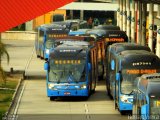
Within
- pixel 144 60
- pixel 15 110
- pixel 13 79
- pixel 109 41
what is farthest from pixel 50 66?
pixel 109 41

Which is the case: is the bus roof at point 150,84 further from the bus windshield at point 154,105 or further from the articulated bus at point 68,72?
the articulated bus at point 68,72

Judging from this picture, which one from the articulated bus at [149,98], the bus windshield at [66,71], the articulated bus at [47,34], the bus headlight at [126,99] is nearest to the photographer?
the articulated bus at [149,98]

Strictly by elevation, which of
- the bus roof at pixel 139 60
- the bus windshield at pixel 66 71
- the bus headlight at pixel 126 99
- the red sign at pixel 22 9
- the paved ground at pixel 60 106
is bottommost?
the paved ground at pixel 60 106

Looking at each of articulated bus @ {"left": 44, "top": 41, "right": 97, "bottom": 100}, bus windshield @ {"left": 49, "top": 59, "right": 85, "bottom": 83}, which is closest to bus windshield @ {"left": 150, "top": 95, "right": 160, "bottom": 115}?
articulated bus @ {"left": 44, "top": 41, "right": 97, "bottom": 100}

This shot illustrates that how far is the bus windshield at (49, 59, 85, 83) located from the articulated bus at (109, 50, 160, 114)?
455cm

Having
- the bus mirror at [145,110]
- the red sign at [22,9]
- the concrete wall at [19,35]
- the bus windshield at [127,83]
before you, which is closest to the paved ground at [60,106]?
the bus windshield at [127,83]

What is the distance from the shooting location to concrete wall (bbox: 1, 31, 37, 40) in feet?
284

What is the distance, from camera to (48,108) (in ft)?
123

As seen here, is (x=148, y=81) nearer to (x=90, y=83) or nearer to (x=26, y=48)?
(x=90, y=83)

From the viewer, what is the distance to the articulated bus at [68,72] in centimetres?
3909

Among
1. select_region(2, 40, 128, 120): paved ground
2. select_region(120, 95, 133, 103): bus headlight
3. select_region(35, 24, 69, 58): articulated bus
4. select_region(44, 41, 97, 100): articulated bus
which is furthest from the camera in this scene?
select_region(35, 24, 69, 58): articulated bus

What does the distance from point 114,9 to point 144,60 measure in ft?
201

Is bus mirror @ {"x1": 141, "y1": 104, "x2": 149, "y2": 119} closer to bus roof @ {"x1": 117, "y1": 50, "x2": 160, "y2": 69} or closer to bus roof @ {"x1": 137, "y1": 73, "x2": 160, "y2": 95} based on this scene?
bus roof @ {"x1": 137, "y1": 73, "x2": 160, "y2": 95}

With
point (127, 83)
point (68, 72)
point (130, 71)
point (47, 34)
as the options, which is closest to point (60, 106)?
point (68, 72)
